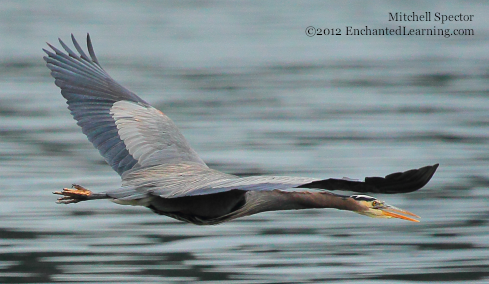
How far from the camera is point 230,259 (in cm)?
905

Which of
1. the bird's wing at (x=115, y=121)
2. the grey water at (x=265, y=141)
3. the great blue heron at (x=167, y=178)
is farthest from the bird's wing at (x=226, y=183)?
the grey water at (x=265, y=141)

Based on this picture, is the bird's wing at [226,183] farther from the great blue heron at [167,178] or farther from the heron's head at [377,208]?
the heron's head at [377,208]

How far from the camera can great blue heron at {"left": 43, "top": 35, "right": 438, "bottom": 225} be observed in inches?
259

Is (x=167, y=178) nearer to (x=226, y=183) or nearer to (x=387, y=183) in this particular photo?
(x=226, y=183)

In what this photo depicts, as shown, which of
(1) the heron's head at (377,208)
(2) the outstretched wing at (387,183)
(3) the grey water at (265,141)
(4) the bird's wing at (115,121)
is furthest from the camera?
(3) the grey water at (265,141)

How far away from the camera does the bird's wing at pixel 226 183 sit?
6273 mm

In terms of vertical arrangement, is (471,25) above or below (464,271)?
above

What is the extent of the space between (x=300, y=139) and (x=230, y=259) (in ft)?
19.9

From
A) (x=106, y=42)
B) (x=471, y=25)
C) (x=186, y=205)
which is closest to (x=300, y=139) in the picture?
(x=186, y=205)

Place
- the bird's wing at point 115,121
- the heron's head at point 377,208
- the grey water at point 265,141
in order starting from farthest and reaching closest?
the grey water at point 265,141 < the bird's wing at point 115,121 < the heron's head at point 377,208

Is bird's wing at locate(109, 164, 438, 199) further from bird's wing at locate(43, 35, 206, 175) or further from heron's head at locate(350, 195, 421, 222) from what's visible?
heron's head at locate(350, 195, 421, 222)

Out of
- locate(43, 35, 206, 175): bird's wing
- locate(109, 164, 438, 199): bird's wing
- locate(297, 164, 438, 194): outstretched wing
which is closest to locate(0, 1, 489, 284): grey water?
locate(43, 35, 206, 175): bird's wing

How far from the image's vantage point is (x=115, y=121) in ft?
28.5

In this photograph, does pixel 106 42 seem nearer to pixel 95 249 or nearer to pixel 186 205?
pixel 95 249
